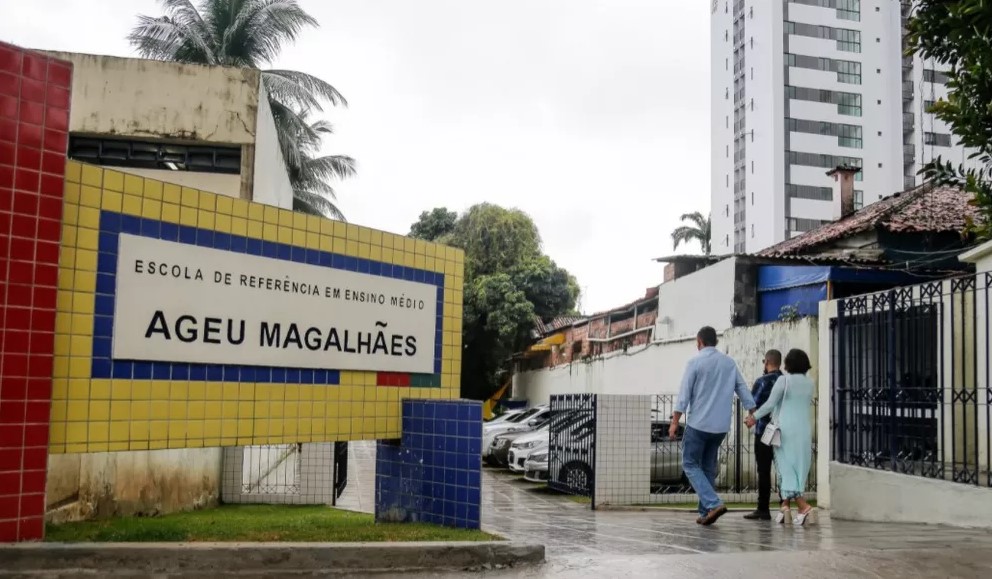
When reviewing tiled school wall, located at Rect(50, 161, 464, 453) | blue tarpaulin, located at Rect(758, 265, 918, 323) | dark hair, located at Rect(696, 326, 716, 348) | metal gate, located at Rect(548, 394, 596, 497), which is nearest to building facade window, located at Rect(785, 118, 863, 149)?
blue tarpaulin, located at Rect(758, 265, 918, 323)

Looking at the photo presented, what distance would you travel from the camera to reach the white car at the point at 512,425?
2211 centimetres

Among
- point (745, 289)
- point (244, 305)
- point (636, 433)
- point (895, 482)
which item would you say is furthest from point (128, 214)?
point (745, 289)

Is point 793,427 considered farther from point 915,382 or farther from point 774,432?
point 915,382

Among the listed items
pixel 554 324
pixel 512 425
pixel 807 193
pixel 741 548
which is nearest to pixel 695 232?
pixel 807 193

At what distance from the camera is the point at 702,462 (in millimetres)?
8539

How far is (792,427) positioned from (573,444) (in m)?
5.19

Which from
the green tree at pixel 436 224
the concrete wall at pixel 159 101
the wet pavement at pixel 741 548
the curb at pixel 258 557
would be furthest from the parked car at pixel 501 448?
the green tree at pixel 436 224

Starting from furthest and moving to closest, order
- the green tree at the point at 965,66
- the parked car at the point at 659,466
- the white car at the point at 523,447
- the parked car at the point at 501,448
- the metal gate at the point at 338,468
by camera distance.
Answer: the parked car at the point at 501,448
the white car at the point at 523,447
the parked car at the point at 659,466
the metal gate at the point at 338,468
the green tree at the point at 965,66

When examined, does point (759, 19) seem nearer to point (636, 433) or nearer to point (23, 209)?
point (636, 433)

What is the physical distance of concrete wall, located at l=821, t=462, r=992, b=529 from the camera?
26.2 ft

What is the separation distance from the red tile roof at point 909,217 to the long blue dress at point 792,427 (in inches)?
518

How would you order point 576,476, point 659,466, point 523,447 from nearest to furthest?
1. point 576,476
2. point 659,466
3. point 523,447

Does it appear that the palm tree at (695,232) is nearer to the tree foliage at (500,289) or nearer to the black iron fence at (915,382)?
the tree foliage at (500,289)

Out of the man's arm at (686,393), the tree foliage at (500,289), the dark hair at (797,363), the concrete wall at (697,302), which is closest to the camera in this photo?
the man's arm at (686,393)
